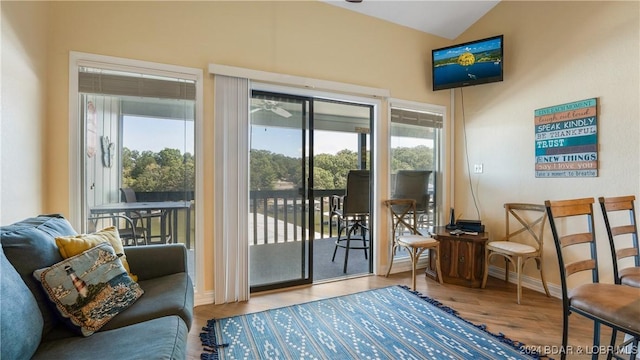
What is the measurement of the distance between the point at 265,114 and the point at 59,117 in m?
1.62

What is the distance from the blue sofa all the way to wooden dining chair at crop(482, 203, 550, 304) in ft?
9.14

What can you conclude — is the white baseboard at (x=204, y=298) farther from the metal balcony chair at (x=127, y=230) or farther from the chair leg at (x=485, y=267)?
the chair leg at (x=485, y=267)

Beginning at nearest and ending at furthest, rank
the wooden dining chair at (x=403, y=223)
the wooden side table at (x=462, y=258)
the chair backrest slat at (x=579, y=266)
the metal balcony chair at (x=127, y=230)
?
the chair backrest slat at (x=579, y=266) < the metal balcony chair at (x=127, y=230) < the wooden side table at (x=462, y=258) < the wooden dining chair at (x=403, y=223)

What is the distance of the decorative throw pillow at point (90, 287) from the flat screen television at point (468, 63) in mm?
3588

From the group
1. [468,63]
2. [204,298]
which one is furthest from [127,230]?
[468,63]

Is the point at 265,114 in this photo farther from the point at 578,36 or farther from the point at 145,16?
the point at 578,36

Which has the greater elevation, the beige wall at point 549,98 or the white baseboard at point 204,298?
the beige wall at point 549,98

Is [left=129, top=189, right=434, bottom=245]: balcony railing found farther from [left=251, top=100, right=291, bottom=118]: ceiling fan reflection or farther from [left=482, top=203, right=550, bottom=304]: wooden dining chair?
[left=482, top=203, right=550, bottom=304]: wooden dining chair

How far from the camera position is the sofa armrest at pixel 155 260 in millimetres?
1836

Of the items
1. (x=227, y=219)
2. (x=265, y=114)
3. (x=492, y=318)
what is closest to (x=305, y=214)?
(x=227, y=219)

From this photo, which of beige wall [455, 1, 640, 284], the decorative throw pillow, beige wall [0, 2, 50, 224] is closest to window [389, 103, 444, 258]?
beige wall [455, 1, 640, 284]

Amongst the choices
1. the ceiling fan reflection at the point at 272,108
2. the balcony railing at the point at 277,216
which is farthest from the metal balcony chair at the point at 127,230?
the ceiling fan reflection at the point at 272,108

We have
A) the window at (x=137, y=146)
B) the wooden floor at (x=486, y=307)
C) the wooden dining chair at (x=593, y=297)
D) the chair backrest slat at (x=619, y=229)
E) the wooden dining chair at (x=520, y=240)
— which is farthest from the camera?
the wooden dining chair at (x=520, y=240)

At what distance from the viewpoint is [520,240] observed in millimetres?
3088
